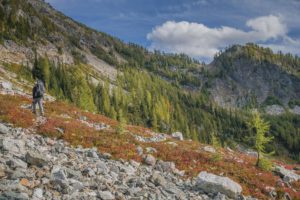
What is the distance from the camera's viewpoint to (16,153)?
1702 centimetres

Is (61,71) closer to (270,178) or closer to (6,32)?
(6,32)

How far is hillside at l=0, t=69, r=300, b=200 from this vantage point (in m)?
14.4

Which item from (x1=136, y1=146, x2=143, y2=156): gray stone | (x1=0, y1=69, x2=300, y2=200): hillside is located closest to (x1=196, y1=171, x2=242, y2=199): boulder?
(x1=0, y1=69, x2=300, y2=200): hillside

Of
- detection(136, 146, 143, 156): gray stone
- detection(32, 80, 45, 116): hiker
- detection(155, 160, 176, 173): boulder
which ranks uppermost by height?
detection(32, 80, 45, 116): hiker

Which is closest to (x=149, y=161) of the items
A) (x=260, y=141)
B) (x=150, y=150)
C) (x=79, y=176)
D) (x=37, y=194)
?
(x=150, y=150)

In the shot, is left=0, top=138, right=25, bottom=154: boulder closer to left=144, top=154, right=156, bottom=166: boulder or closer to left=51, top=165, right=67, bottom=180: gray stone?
left=51, top=165, right=67, bottom=180: gray stone

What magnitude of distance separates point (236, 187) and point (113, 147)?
8.85m

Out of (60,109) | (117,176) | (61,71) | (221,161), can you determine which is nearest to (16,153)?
(117,176)

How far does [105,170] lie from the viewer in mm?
17922

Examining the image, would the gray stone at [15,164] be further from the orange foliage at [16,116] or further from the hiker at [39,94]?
the hiker at [39,94]

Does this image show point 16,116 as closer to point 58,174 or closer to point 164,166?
point 164,166

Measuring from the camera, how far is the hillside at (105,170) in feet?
47.1

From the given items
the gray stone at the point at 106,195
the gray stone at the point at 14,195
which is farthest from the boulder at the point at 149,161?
the gray stone at the point at 14,195

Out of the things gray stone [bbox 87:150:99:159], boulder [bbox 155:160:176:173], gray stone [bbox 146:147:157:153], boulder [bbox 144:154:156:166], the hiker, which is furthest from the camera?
the hiker
